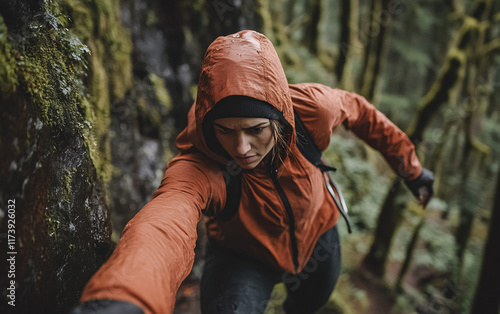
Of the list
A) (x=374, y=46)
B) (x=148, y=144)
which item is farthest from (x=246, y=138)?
(x=374, y=46)

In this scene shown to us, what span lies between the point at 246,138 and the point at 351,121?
1422 mm

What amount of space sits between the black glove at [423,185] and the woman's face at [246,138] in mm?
2142

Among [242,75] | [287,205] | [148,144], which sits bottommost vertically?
[148,144]

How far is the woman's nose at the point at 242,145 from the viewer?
1894mm

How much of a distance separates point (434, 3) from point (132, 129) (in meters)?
19.4

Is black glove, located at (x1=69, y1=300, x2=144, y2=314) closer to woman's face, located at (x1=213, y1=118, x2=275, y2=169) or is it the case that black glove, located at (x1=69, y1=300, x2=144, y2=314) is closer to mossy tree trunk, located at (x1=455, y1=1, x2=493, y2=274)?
woman's face, located at (x1=213, y1=118, x2=275, y2=169)

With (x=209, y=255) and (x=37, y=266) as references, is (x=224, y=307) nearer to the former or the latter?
(x=209, y=255)

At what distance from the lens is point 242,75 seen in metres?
1.83

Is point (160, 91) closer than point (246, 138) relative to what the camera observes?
→ No

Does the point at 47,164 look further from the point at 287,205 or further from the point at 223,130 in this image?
the point at 287,205

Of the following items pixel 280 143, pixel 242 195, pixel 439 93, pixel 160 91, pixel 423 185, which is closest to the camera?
pixel 280 143

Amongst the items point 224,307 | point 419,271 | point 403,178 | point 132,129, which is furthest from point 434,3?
point 224,307

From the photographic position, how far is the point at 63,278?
1491mm

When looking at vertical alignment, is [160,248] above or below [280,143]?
below
